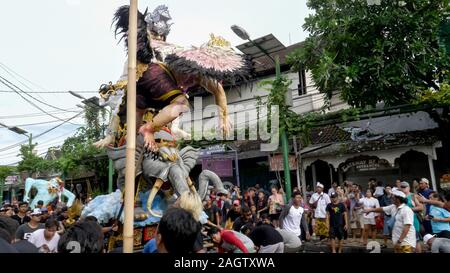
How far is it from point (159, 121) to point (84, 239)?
5.51 ft

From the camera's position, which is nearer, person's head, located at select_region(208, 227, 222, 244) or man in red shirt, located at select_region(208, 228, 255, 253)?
man in red shirt, located at select_region(208, 228, 255, 253)

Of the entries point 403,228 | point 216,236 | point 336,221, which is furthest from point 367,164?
point 216,236

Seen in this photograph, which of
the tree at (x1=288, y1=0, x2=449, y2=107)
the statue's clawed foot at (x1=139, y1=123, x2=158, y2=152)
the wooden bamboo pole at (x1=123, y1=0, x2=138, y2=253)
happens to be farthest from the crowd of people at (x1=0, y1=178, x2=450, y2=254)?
the tree at (x1=288, y1=0, x2=449, y2=107)

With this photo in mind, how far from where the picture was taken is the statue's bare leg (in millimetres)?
3854

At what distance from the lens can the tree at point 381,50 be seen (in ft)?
27.4

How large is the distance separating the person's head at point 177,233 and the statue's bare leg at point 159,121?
72.5 inches

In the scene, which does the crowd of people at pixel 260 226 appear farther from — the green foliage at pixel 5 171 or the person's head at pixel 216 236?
the green foliage at pixel 5 171

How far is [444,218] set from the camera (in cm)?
538

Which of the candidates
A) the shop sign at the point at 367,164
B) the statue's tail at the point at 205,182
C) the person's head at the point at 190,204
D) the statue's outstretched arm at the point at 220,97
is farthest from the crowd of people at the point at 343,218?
the shop sign at the point at 367,164

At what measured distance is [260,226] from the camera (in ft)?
15.9

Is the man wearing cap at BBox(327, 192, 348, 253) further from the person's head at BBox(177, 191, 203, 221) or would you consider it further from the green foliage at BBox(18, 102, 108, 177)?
the green foliage at BBox(18, 102, 108, 177)

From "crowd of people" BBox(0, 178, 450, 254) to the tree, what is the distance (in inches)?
91.5
